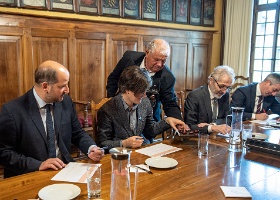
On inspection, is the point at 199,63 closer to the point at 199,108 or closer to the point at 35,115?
the point at 199,108

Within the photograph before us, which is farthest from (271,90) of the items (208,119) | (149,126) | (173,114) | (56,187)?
(56,187)

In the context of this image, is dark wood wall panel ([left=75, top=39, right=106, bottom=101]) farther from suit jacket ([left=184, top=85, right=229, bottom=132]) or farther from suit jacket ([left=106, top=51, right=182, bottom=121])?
suit jacket ([left=184, top=85, right=229, bottom=132])

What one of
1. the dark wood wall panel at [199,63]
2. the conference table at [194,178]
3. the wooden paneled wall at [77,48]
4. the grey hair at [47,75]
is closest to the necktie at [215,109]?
the conference table at [194,178]

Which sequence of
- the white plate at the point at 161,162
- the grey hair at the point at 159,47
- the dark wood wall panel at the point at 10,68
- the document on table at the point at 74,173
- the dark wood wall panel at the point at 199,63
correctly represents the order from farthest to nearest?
1. the dark wood wall panel at the point at 199,63
2. the dark wood wall panel at the point at 10,68
3. the grey hair at the point at 159,47
4. the white plate at the point at 161,162
5. the document on table at the point at 74,173

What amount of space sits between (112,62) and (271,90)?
7.08 feet

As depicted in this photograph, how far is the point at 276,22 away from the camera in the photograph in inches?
198

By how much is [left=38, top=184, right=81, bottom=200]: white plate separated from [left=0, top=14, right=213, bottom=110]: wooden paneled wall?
2488mm

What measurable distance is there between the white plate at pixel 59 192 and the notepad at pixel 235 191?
647mm

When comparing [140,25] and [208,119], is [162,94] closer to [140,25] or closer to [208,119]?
[208,119]

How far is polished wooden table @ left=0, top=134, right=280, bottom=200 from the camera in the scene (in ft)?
4.24

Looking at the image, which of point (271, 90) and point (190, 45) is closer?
point (271, 90)

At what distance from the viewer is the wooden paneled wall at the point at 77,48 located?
343 cm

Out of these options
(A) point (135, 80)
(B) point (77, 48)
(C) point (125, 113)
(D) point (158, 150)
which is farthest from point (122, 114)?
(B) point (77, 48)

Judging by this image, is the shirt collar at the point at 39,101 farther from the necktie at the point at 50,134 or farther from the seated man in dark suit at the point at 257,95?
the seated man in dark suit at the point at 257,95
